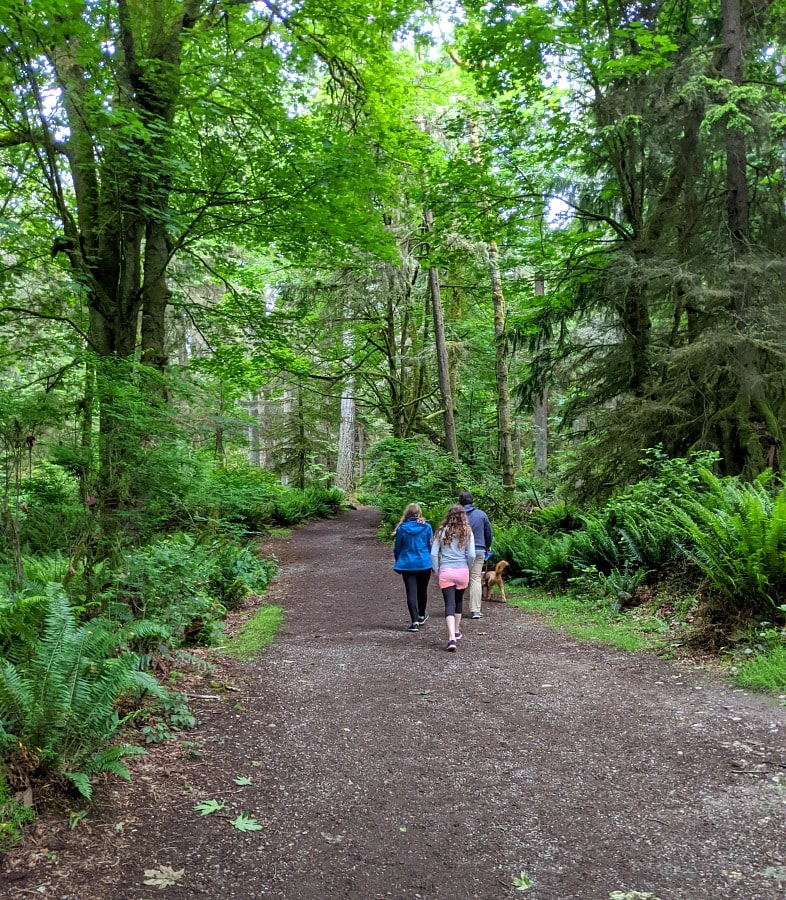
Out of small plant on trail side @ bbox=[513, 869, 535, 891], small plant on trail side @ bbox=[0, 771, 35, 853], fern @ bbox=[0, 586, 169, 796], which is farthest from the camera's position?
fern @ bbox=[0, 586, 169, 796]

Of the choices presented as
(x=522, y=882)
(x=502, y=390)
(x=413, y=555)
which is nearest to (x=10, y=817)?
(x=522, y=882)

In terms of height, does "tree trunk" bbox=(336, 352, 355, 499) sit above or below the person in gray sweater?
above

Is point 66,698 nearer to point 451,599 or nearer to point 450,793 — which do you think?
point 450,793

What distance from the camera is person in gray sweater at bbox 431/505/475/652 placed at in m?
7.33

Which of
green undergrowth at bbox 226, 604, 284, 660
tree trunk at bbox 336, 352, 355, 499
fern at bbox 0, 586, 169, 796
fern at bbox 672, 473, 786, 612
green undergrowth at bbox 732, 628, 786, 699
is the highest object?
tree trunk at bbox 336, 352, 355, 499

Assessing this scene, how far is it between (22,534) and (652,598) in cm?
952

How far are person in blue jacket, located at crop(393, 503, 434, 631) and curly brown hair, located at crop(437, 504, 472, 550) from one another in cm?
32

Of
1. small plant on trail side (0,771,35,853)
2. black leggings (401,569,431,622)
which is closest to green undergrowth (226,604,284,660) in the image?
→ black leggings (401,569,431,622)

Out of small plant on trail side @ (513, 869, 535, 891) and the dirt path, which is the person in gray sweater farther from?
small plant on trail side @ (513, 869, 535, 891)

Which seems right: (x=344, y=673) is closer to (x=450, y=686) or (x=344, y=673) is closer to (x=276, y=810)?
(x=450, y=686)

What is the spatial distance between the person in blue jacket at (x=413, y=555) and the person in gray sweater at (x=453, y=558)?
176 millimetres

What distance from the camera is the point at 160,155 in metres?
7.70

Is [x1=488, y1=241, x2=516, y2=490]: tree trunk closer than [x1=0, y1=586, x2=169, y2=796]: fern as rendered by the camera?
No

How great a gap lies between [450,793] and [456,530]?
4105 mm
